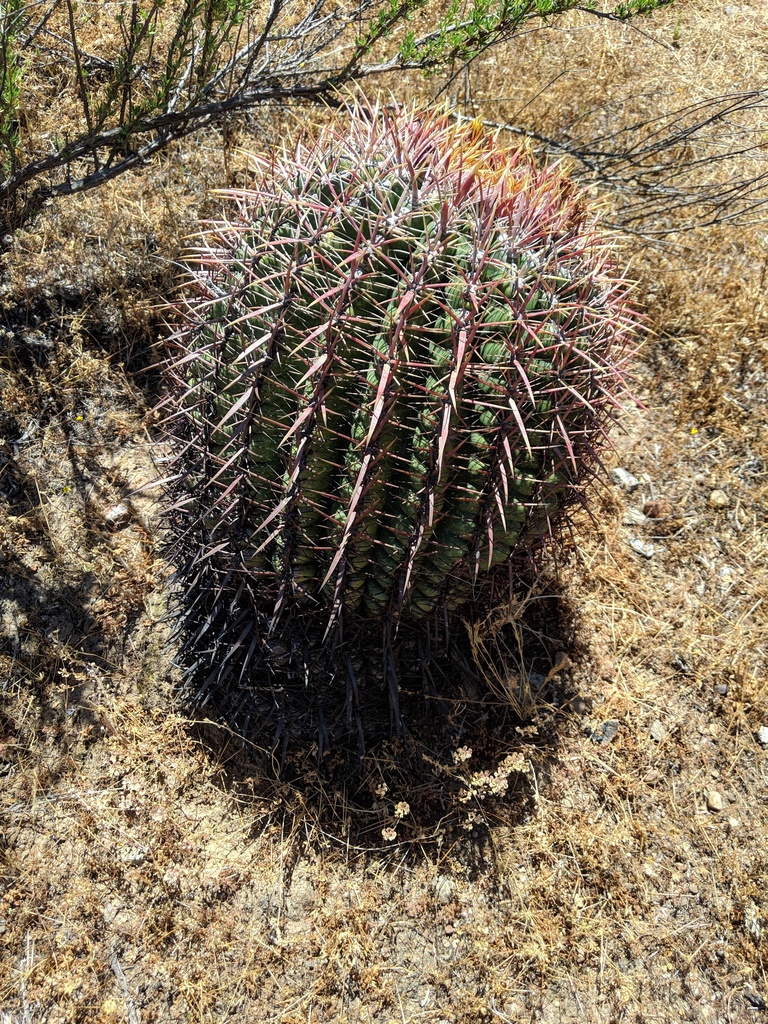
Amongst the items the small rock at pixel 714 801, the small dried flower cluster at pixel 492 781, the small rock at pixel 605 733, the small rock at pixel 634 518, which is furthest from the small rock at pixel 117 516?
the small rock at pixel 714 801

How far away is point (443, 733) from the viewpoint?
277 centimetres

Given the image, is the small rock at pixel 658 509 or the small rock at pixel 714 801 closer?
the small rock at pixel 714 801

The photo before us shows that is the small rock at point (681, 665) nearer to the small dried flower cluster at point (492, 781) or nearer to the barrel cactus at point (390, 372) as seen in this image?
the small dried flower cluster at point (492, 781)

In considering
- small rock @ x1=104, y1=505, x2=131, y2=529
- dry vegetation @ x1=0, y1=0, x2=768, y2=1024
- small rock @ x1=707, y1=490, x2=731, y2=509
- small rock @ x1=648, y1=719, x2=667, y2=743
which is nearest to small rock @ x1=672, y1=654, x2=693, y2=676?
dry vegetation @ x1=0, y1=0, x2=768, y2=1024

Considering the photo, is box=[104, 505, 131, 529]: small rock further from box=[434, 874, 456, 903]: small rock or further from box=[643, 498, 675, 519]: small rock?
box=[643, 498, 675, 519]: small rock

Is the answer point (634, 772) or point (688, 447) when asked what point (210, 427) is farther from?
point (688, 447)

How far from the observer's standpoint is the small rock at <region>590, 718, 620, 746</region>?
113 inches

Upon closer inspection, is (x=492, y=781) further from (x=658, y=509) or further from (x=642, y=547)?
(x=658, y=509)

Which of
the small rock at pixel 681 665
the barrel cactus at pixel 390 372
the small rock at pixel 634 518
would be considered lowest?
the small rock at pixel 681 665

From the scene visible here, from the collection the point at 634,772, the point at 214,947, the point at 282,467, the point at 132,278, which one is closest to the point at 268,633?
the point at 282,467

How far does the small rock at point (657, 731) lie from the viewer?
2886 millimetres

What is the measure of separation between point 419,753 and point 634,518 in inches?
59.7

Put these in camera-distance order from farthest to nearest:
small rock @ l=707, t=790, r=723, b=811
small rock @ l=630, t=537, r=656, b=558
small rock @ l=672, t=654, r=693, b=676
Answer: small rock @ l=630, t=537, r=656, b=558, small rock @ l=672, t=654, r=693, b=676, small rock @ l=707, t=790, r=723, b=811

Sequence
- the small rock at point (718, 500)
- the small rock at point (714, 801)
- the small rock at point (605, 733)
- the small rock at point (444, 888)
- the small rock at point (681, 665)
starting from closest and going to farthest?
the small rock at point (444, 888), the small rock at point (714, 801), the small rock at point (605, 733), the small rock at point (681, 665), the small rock at point (718, 500)
